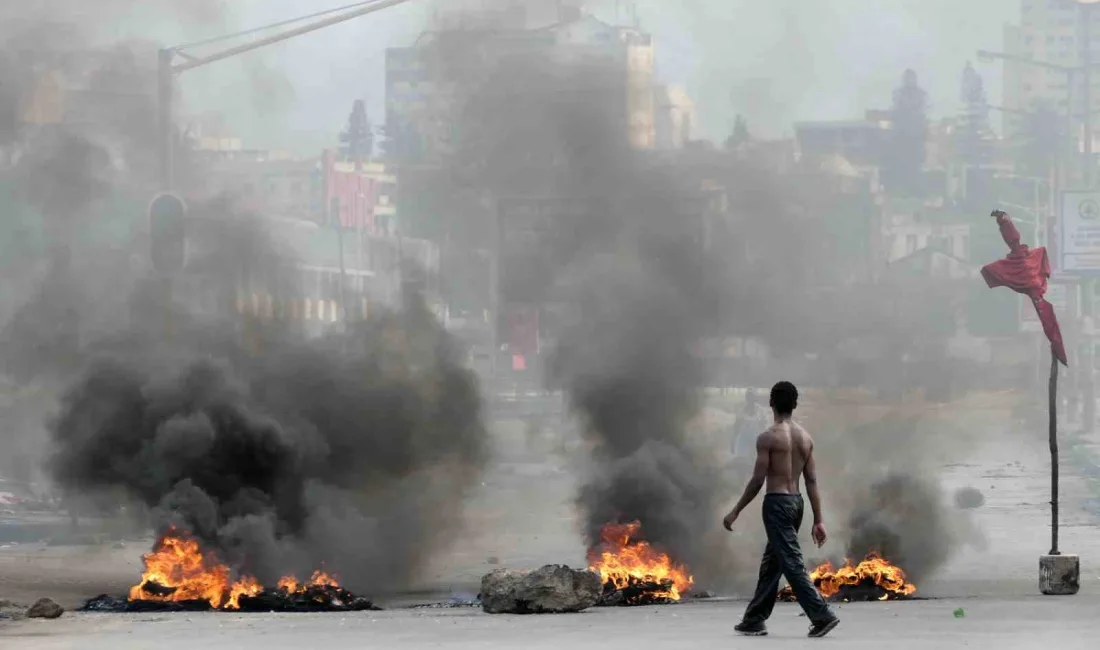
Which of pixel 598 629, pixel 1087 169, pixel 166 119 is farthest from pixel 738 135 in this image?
pixel 1087 169

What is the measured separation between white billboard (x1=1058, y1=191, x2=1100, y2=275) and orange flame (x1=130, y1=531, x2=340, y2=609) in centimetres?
5227

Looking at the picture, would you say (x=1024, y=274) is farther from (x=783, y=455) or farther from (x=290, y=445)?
(x=290, y=445)

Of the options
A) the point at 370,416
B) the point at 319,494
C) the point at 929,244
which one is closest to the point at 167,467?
→ the point at 319,494

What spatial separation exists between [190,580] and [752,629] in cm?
750

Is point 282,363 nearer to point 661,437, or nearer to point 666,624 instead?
point 661,437

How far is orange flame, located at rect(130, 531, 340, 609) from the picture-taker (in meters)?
19.1

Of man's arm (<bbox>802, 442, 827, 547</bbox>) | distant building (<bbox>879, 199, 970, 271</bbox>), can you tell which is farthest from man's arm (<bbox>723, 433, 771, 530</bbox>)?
distant building (<bbox>879, 199, 970, 271</bbox>)

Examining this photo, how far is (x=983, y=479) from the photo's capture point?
60.3m

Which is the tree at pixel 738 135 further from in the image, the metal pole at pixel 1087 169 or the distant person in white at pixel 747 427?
the metal pole at pixel 1087 169

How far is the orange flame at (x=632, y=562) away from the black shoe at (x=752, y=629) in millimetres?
5672

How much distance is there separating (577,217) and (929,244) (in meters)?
48.7

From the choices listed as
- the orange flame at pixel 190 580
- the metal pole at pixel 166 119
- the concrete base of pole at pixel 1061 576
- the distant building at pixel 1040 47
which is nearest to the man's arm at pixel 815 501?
the concrete base of pole at pixel 1061 576

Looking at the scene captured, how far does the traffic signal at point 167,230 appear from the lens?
2467cm

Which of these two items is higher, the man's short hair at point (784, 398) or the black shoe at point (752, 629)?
the man's short hair at point (784, 398)
